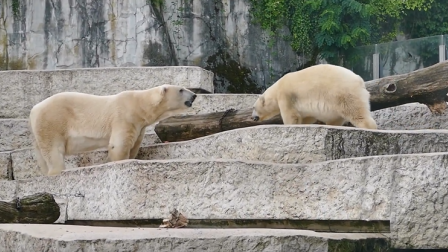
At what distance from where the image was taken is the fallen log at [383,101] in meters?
7.31

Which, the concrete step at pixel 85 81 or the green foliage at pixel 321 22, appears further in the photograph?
the green foliage at pixel 321 22

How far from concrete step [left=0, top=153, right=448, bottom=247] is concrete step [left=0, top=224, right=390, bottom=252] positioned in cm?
54

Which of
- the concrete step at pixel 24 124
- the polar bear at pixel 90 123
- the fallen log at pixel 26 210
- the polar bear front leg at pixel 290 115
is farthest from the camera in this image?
the concrete step at pixel 24 124

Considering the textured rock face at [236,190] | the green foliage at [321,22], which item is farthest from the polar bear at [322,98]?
the green foliage at [321,22]

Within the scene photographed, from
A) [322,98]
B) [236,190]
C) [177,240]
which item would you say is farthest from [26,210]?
[322,98]

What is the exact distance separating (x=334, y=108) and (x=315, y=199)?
2.12m

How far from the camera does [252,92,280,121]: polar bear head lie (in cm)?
814

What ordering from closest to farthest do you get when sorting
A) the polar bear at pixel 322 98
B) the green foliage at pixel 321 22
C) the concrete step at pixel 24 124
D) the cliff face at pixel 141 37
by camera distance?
the polar bear at pixel 322 98
the concrete step at pixel 24 124
the cliff face at pixel 141 37
the green foliage at pixel 321 22

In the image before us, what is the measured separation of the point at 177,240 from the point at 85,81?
6.34 metres

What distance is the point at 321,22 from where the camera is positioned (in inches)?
565

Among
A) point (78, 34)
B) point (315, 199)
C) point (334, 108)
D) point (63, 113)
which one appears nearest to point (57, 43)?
point (78, 34)

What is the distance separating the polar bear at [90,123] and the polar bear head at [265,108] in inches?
39.5

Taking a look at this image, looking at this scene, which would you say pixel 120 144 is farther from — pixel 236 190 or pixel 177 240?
pixel 177 240

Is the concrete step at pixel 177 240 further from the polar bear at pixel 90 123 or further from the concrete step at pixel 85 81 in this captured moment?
the concrete step at pixel 85 81
